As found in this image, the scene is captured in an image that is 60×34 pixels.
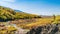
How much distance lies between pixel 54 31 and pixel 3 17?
93869mm

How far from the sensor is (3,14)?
139 metres

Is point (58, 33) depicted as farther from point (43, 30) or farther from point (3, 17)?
point (3, 17)

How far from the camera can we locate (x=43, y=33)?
145ft

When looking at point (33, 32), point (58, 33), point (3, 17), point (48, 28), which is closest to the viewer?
point (58, 33)

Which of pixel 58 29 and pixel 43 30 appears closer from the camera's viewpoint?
pixel 58 29

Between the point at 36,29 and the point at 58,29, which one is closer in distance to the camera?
the point at 58,29

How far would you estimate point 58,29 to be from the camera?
40375 mm

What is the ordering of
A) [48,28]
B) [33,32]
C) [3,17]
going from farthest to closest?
[3,17], [33,32], [48,28]

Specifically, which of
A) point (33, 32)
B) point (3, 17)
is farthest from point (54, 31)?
point (3, 17)

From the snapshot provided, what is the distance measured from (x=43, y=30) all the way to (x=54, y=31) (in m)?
3.86

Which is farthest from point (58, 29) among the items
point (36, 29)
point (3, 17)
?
point (3, 17)

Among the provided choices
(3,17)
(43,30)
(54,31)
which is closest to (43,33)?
(43,30)

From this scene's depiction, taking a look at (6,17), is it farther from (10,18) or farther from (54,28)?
(54,28)

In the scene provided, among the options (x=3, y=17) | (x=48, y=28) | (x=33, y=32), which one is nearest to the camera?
(x=48, y=28)
